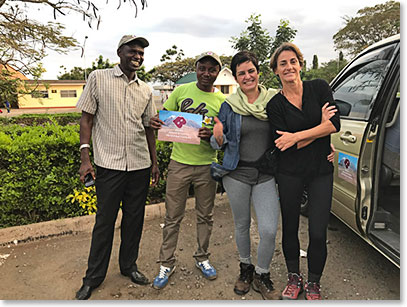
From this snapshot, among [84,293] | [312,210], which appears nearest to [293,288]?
[312,210]

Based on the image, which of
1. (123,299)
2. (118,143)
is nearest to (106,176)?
(118,143)

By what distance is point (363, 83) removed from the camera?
311 centimetres

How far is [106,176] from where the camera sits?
2582 mm

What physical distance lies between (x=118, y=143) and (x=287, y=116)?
1404mm

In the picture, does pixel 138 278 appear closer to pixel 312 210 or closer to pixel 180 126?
pixel 180 126

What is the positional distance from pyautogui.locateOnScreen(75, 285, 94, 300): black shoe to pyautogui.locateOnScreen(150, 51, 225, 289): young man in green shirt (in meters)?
0.56

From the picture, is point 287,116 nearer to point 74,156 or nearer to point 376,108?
point 376,108

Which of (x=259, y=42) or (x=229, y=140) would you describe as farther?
(x=259, y=42)

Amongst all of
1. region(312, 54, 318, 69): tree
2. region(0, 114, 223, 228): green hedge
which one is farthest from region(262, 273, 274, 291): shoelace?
region(312, 54, 318, 69): tree

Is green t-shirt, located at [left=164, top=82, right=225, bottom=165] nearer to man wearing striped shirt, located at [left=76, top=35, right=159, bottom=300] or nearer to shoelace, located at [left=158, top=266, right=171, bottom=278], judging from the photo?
man wearing striped shirt, located at [left=76, top=35, right=159, bottom=300]

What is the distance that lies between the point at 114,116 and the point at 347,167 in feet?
7.29

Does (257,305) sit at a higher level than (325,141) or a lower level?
lower

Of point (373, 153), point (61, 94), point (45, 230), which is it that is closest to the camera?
point (373, 153)

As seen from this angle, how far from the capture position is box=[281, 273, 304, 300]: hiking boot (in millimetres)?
2520
